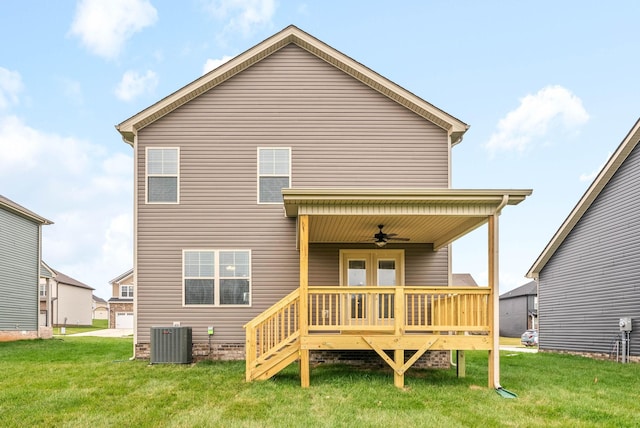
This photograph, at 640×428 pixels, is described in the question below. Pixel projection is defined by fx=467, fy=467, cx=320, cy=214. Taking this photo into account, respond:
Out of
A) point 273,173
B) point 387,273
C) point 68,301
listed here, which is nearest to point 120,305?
point 68,301

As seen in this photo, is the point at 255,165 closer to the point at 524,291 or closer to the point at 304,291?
the point at 304,291

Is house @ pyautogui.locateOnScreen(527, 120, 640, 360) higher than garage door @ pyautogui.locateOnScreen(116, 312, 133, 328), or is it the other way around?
house @ pyautogui.locateOnScreen(527, 120, 640, 360)

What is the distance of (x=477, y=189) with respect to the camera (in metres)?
8.01

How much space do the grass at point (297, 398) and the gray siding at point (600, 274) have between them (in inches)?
137

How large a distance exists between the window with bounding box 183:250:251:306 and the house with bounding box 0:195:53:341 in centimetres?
1070

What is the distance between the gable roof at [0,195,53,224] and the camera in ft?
57.8

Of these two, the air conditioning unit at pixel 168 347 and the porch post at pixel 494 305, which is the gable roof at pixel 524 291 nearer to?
the porch post at pixel 494 305

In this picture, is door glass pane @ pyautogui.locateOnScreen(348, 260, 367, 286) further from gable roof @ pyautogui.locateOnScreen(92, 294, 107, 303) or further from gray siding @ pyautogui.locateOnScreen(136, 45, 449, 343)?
gable roof @ pyautogui.locateOnScreen(92, 294, 107, 303)

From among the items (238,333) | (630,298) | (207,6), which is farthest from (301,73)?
(630,298)

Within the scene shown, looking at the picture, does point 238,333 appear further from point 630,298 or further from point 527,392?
point 630,298

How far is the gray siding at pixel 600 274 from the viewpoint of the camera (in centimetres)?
1298

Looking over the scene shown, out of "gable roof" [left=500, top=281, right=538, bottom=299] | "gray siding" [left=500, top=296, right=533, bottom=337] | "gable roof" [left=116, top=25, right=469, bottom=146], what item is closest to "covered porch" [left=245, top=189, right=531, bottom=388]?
"gable roof" [left=116, top=25, right=469, bottom=146]

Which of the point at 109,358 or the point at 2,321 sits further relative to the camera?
the point at 2,321

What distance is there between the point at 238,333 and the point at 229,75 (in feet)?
20.5
